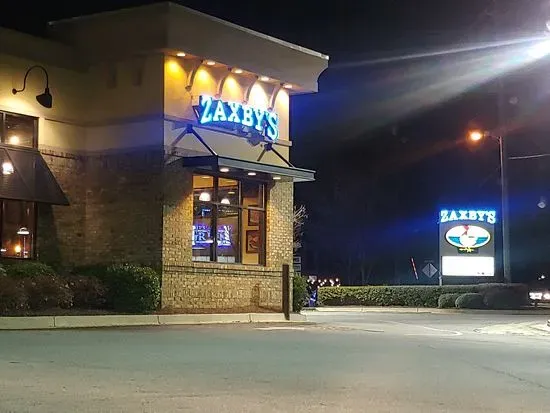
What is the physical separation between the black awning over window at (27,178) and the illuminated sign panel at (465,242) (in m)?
24.5

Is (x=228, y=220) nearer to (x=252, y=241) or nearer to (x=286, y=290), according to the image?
(x=252, y=241)

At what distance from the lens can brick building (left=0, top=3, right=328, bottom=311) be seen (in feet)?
75.6

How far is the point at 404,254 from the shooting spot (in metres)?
62.1

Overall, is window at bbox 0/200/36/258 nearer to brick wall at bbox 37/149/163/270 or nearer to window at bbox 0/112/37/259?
window at bbox 0/112/37/259

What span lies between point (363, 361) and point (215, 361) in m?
2.27

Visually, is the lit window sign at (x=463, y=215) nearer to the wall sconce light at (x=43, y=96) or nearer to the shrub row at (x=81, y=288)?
the shrub row at (x=81, y=288)

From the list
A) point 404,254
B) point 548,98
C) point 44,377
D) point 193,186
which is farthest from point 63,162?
point 404,254

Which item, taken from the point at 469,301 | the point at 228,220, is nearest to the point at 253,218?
the point at 228,220

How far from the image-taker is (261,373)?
10.8 meters

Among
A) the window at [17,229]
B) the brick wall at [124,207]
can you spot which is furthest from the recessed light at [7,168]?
the brick wall at [124,207]

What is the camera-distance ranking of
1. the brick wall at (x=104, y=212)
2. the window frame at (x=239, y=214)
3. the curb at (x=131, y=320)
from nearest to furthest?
the curb at (x=131, y=320), the brick wall at (x=104, y=212), the window frame at (x=239, y=214)

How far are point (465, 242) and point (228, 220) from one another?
21.1 m

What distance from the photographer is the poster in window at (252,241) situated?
26.2m

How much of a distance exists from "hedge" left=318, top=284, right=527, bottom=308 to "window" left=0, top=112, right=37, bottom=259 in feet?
73.8
